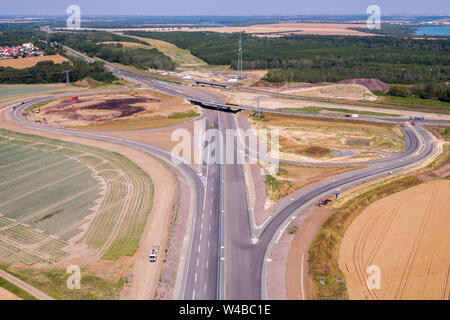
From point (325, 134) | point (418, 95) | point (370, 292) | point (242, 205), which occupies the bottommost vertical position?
point (370, 292)

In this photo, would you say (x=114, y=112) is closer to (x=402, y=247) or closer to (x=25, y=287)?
(x=25, y=287)

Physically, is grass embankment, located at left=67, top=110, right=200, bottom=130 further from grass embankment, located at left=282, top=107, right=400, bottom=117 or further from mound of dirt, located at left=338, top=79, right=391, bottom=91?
mound of dirt, located at left=338, top=79, right=391, bottom=91

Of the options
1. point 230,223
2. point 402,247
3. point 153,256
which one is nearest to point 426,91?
point 402,247

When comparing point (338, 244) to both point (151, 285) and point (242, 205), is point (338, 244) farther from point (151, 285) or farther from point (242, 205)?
point (151, 285)

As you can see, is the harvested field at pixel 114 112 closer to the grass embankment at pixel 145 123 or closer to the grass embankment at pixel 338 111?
the grass embankment at pixel 145 123

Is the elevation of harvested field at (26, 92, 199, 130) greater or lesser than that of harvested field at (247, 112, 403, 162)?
greater

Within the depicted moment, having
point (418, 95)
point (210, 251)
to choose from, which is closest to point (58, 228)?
point (210, 251)

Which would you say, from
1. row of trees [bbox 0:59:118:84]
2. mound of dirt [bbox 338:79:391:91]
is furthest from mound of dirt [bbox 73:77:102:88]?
mound of dirt [bbox 338:79:391:91]
